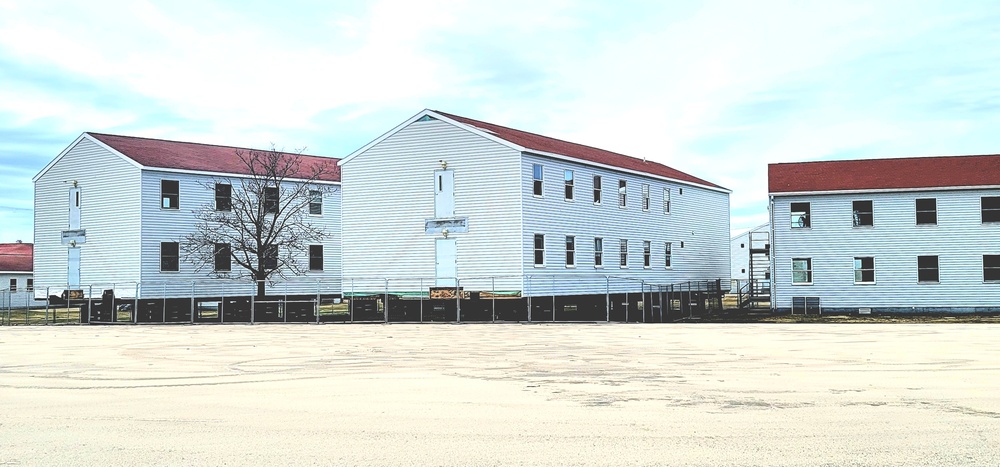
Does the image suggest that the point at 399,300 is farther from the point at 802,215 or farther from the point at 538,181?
the point at 802,215

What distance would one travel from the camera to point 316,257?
53.0m

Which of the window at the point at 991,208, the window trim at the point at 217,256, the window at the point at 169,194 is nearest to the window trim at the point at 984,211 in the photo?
the window at the point at 991,208

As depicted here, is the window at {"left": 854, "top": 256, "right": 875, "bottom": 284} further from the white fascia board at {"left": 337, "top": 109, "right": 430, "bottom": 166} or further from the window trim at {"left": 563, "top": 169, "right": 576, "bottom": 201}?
the white fascia board at {"left": 337, "top": 109, "right": 430, "bottom": 166}

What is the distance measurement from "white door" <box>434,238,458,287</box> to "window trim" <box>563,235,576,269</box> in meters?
4.62

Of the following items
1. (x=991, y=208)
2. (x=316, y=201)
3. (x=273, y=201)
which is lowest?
(x=991, y=208)

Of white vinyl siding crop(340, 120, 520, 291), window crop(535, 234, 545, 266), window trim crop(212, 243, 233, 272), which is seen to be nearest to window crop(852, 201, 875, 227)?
white vinyl siding crop(340, 120, 520, 291)

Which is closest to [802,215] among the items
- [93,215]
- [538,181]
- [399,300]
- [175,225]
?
[538,181]

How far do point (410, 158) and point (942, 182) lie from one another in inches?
903

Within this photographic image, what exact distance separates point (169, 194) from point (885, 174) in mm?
32335

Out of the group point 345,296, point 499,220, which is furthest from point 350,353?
point 345,296

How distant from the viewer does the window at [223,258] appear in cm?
4897

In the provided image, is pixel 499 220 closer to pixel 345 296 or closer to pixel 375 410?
pixel 345 296

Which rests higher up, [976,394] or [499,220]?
[499,220]

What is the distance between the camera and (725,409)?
13.5m
